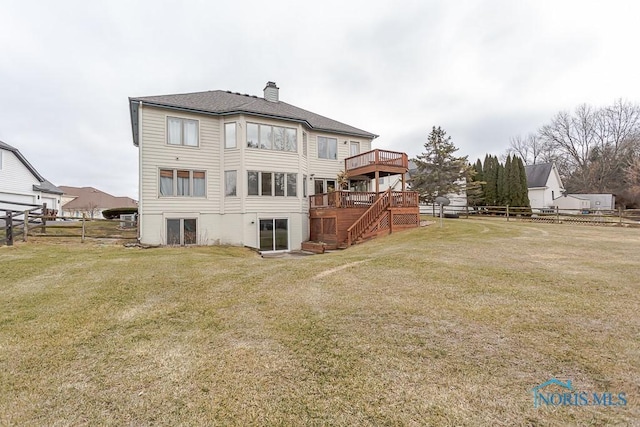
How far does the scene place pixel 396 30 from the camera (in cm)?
1659

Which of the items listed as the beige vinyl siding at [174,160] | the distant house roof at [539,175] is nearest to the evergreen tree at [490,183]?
the distant house roof at [539,175]

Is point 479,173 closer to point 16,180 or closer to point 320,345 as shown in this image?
point 320,345

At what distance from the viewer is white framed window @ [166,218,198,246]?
594 inches

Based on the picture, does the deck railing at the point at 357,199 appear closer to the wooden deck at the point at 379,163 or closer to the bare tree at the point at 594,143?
the wooden deck at the point at 379,163

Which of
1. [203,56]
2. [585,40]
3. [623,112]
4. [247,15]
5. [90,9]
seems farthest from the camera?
[623,112]

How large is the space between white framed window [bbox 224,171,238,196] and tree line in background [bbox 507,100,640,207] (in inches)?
1950

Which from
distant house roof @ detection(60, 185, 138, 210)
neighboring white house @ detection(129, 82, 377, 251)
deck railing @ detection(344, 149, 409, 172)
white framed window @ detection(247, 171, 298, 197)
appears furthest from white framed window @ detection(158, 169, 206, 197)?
distant house roof @ detection(60, 185, 138, 210)

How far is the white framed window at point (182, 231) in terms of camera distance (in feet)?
49.5

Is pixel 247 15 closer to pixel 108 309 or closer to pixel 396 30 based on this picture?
pixel 396 30

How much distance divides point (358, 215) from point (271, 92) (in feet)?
35.0

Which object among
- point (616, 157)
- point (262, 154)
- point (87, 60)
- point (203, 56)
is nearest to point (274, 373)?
point (262, 154)

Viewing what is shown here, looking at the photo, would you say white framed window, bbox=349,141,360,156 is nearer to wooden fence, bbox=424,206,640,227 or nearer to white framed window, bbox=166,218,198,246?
white framed window, bbox=166,218,198,246

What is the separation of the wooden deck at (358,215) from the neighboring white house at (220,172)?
4.89 feet

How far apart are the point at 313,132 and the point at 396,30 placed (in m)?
7.57
